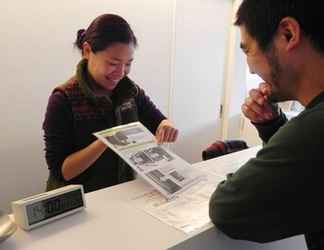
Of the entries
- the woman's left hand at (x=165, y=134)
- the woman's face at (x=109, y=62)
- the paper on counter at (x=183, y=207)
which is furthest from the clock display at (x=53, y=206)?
the woman's face at (x=109, y=62)

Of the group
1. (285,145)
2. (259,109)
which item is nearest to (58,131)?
(259,109)

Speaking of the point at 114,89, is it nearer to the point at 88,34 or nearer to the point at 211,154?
the point at 88,34

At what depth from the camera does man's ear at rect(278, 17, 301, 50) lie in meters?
0.68

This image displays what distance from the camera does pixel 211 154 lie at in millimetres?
1683

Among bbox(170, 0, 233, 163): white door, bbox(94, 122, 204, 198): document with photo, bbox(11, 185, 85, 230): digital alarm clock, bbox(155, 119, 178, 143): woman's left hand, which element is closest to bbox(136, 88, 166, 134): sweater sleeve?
bbox(155, 119, 178, 143): woman's left hand

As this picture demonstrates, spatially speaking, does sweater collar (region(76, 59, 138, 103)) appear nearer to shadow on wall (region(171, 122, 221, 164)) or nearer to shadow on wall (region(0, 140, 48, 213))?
shadow on wall (region(0, 140, 48, 213))

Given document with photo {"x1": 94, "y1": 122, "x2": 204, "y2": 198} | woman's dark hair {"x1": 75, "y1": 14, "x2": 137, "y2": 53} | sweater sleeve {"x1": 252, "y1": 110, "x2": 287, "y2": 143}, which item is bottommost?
document with photo {"x1": 94, "y1": 122, "x2": 204, "y2": 198}

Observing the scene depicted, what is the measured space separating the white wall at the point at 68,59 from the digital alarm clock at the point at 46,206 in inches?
45.7

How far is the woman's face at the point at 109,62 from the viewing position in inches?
47.1

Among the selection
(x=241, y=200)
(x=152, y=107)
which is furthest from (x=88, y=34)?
(x=241, y=200)

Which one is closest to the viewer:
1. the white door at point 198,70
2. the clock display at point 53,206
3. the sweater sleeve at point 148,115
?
the clock display at point 53,206

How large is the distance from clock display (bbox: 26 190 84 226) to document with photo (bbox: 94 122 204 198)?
0.67ft

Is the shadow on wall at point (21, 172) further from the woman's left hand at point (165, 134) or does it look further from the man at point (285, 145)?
the man at point (285, 145)

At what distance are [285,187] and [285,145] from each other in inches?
3.1
